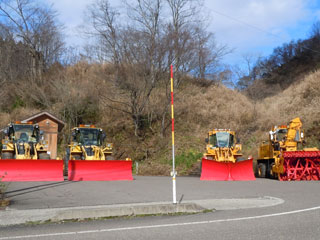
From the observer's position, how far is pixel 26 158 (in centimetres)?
2062

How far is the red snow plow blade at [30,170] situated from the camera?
16844 millimetres

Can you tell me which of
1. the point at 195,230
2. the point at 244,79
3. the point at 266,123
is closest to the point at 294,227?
the point at 195,230

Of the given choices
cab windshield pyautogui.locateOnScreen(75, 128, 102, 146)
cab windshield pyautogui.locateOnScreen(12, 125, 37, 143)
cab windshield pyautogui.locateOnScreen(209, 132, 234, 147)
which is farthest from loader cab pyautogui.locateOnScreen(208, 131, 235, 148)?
cab windshield pyautogui.locateOnScreen(12, 125, 37, 143)

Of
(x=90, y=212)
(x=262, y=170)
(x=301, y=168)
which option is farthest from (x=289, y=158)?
(x=90, y=212)

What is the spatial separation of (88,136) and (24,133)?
3.71 meters

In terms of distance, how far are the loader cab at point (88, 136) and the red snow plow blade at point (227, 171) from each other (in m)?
6.80

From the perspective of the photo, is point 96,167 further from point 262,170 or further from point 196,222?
point 196,222

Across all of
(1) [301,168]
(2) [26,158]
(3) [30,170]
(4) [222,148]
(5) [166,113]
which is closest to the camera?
(3) [30,170]

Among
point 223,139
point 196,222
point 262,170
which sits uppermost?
point 223,139

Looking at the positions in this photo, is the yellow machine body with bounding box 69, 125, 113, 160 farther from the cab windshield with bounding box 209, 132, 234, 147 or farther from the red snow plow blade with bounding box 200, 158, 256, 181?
the cab windshield with bounding box 209, 132, 234, 147

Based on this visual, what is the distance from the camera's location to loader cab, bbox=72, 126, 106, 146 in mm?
22625

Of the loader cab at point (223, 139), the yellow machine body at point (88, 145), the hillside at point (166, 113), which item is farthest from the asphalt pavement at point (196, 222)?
the hillside at point (166, 113)

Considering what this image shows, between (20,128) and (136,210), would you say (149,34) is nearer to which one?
(20,128)

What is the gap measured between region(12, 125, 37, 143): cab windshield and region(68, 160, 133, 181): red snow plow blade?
505 cm
